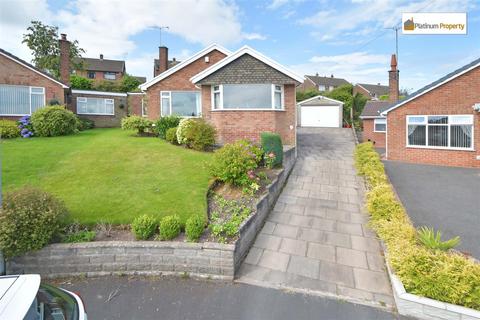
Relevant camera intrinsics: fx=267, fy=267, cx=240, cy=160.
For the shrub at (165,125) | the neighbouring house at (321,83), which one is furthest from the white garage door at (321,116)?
the neighbouring house at (321,83)

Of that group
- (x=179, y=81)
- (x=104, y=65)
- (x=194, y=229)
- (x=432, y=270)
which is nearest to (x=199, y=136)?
(x=194, y=229)

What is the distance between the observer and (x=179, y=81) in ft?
56.3

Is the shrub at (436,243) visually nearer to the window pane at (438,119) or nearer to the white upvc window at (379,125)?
the window pane at (438,119)

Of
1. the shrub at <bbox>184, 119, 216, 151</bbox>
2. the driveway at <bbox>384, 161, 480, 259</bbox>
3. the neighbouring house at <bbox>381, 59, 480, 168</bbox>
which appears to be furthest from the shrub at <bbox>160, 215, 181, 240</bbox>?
the neighbouring house at <bbox>381, 59, 480, 168</bbox>

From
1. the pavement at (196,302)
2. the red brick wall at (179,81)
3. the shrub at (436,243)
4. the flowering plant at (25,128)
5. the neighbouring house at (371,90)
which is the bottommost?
the pavement at (196,302)

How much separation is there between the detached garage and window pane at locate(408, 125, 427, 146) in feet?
45.0

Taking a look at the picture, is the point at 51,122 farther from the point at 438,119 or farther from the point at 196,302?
the point at 438,119

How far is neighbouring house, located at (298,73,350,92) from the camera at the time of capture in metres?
52.6

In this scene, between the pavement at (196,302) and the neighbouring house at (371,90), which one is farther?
the neighbouring house at (371,90)

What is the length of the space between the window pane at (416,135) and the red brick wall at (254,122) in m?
6.67

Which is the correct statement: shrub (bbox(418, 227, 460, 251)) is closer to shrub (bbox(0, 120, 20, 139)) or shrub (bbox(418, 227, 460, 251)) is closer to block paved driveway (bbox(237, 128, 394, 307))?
block paved driveway (bbox(237, 128, 394, 307))

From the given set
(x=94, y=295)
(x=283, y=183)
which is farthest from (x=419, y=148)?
(x=94, y=295)

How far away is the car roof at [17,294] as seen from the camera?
1841 millimetres

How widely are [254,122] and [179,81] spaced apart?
725cm
